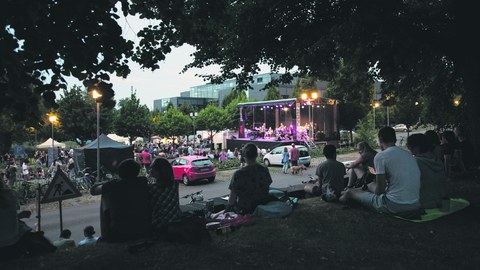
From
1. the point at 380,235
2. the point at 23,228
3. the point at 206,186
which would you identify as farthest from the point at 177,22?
the point at 206,186

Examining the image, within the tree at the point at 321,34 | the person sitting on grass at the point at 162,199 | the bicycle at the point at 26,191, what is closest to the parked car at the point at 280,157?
the tree at the point at 321,34

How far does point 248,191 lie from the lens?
219 inches

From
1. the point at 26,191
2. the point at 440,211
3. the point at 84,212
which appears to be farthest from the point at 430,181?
the point at 26,191

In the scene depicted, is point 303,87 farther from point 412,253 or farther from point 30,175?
point 412,253

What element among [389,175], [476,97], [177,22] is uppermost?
[177,22]

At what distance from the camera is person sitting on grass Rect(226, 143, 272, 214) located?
214 inches

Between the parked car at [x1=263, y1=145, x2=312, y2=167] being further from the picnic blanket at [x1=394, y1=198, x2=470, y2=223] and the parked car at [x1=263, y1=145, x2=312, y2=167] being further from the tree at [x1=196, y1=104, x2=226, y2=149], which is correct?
the tree at [x1=196, y1=104, x2=226, y2=149]

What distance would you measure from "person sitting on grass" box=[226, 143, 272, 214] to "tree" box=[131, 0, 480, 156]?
218 cm

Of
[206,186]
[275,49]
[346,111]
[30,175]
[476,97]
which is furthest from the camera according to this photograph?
[346,111]

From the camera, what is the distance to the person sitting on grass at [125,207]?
4246mm

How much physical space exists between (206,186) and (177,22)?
12.5 meters

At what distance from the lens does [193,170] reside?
17453 mm

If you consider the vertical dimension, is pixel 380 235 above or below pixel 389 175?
below

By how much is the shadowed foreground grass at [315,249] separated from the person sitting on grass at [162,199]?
398 mm
